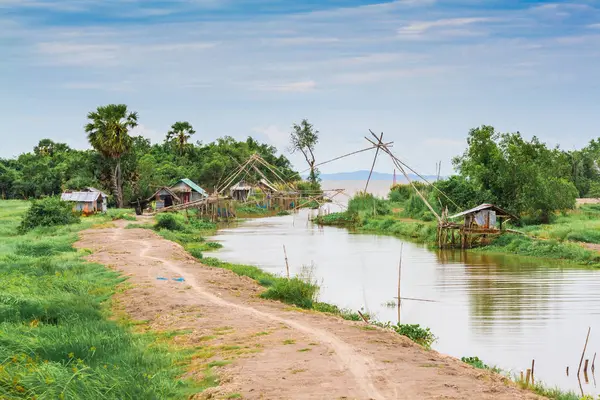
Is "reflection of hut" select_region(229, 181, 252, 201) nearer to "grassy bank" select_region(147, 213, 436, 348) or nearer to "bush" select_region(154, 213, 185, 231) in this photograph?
"bush" select_region(154, 213, 185, 231)

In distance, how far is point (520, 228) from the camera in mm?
35062

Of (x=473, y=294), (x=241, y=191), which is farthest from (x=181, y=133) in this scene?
(x=473, y=294)

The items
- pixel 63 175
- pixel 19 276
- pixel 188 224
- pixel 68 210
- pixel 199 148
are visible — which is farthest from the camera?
pixel 199 148

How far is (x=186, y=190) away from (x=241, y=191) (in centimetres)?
1214

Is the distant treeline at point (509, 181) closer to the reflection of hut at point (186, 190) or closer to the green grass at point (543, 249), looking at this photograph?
the green grass at point (543, 249)

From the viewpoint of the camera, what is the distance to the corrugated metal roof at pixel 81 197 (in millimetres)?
48406

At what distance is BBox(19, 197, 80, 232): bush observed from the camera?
37906 mm

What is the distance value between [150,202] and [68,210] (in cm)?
2310

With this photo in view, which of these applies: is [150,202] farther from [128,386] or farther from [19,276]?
[128,386]

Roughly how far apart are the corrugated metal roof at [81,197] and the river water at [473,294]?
629 inches

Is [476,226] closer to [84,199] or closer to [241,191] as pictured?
[84,199]

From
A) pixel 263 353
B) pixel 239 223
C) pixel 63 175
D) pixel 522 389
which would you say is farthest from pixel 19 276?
pixel 63 175

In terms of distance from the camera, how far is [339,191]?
204 feet

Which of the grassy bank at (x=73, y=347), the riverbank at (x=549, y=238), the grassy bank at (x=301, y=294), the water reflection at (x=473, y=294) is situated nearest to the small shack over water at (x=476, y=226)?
the riverbank at (x=549, y=238)
